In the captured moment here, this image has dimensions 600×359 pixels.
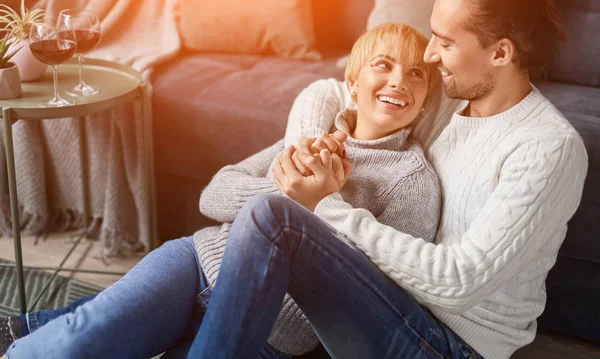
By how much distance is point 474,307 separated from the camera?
1.24 m

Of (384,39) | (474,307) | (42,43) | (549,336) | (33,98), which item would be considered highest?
(384,39)

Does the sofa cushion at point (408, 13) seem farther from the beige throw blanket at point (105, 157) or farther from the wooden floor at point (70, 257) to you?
the wooden floor at point (70, 257)

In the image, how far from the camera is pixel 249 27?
2.24 metres

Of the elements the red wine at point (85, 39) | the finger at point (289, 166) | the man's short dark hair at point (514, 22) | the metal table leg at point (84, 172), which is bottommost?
the metal table leg at point (84, 172)

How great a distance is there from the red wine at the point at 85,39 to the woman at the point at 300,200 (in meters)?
0.52

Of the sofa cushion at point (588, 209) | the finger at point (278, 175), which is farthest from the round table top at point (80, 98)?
the sofa cushion at point (588, 209)

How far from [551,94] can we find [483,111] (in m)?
0.77

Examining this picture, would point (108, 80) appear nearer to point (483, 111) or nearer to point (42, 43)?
point (42, 43)

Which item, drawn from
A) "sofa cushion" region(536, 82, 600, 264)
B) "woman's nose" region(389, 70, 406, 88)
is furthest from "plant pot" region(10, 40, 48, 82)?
"sofa cushion" region(536, 82, 600, 264)

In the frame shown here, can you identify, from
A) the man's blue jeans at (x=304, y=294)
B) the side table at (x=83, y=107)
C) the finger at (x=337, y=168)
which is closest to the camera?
the man's blue jeans at (x=304, y=294)

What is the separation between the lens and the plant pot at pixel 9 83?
1.62 metres

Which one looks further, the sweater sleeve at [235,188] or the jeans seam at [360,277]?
the sweater sleeve at [235,188]

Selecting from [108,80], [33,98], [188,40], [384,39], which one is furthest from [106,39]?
[384,39]

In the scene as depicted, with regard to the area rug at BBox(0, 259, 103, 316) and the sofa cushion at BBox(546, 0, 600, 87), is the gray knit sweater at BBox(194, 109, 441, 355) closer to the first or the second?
the area rug at BBox(0, 259, 103, 316)
